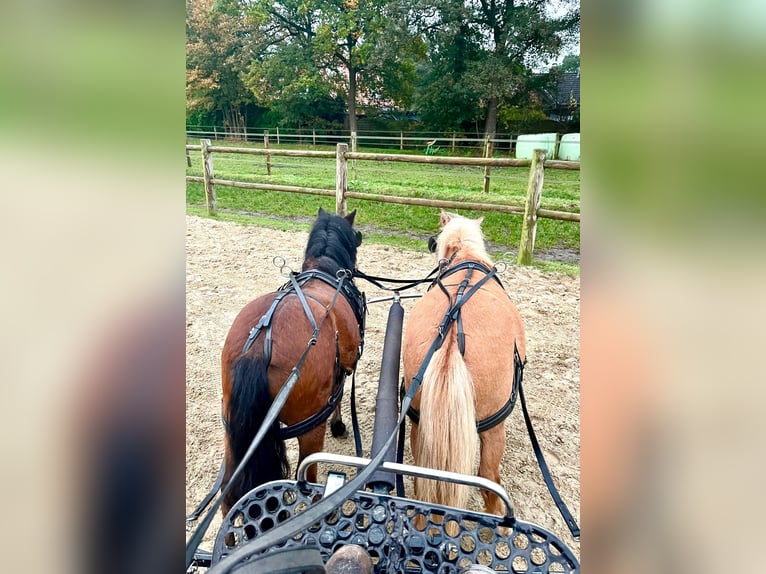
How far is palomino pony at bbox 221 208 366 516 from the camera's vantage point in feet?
5.41

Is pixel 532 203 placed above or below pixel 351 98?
below

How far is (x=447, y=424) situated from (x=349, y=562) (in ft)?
2.65

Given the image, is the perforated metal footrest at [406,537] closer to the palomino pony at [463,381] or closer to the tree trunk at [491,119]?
the palomino pony at [463,381]

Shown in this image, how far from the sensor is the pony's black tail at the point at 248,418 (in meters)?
1.63

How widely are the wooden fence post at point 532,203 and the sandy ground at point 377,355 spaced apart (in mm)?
286

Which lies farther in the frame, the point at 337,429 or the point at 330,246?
the point at 337,429

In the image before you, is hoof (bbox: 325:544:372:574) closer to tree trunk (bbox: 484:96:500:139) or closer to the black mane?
the black mane

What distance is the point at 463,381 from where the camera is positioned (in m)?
1.64

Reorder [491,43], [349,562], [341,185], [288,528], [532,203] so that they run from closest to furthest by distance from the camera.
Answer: [288,528], [349,562], [532,203], [341,185], [491,43]

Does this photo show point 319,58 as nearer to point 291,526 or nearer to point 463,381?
point 463,381

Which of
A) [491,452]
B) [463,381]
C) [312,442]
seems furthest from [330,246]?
[491,452]

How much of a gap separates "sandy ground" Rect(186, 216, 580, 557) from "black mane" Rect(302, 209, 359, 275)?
110 cm
